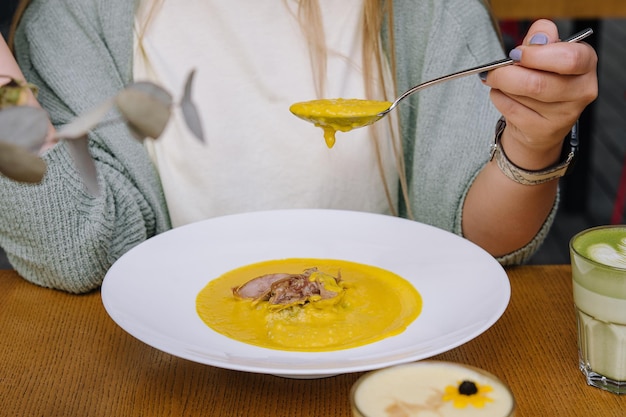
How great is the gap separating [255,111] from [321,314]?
25.3 inches

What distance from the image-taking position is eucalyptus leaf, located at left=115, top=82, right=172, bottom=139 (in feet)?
1.44

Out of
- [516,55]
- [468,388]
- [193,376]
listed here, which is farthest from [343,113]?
[468,388]

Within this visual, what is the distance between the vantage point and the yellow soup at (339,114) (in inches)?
44.4

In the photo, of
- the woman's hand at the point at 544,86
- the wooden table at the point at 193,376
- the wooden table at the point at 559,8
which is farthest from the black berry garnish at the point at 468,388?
the wooden table at the point at 559,8

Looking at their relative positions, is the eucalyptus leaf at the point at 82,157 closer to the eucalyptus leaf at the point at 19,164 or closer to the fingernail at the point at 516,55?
the eucalyptus leaf at the point at 19,164

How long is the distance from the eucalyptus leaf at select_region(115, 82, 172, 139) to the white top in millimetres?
1092

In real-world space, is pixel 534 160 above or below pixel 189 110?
below

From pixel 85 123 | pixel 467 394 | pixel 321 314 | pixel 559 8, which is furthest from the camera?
pixel 559 8

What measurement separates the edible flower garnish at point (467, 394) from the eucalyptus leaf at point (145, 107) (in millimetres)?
366

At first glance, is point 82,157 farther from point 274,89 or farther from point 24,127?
point 274,89

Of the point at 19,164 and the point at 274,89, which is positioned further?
the point at 274,89

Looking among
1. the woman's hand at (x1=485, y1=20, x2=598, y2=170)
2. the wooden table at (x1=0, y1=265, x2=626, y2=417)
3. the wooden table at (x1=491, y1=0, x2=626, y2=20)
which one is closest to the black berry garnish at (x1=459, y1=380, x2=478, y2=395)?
the wooden table at (x1=0, y1=265, x2=626, y2=417)

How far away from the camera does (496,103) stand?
1104mm

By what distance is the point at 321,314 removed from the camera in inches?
39.6
